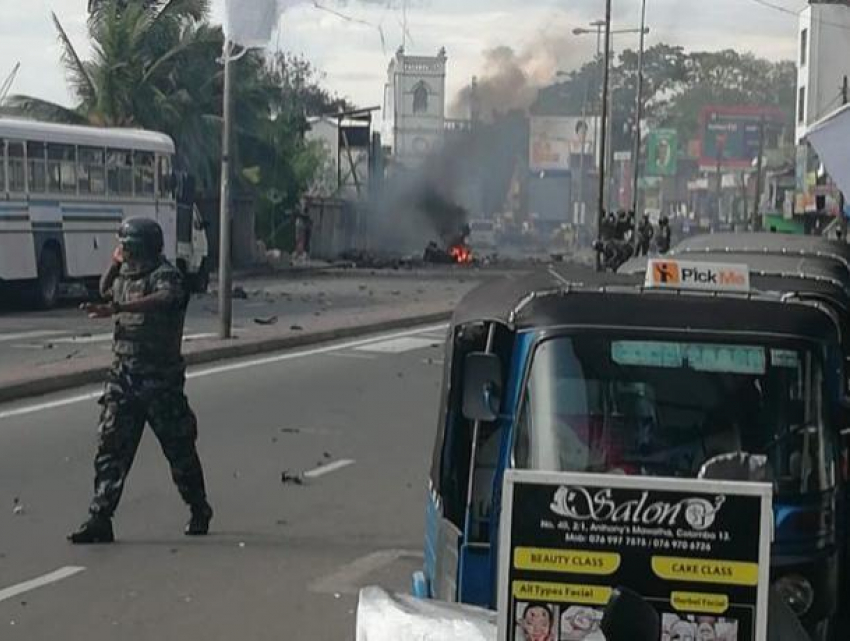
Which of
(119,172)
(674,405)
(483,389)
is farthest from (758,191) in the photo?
(483,389)

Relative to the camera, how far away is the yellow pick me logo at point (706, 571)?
437 cm

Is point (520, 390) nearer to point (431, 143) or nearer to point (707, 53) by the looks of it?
point (431, 143)

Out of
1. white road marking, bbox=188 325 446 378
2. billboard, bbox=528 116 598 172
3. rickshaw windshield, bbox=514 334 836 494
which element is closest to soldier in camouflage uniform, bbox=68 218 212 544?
rickshaw windshield, bbox=514 334 836 494

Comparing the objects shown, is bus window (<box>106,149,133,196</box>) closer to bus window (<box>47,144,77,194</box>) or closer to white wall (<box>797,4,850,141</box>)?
bus window (<box>47,144,77,194</box>)

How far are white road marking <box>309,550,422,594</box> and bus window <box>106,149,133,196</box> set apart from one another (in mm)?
23071

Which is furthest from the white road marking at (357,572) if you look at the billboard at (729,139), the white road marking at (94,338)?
the billboard at (729,139)

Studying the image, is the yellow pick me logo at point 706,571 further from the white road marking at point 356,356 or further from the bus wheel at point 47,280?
the bus wheel at point 47,280

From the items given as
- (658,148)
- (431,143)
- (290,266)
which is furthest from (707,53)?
(290,266)

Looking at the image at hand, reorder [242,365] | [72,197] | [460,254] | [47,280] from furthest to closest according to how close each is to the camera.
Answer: [460,254]
[72,197]
[47,280]
[242,365]

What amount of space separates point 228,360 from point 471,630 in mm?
16815

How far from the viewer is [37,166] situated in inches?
1157

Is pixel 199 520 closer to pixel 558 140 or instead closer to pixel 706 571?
pixel 706 571

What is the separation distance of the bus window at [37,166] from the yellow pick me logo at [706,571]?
2596 cm

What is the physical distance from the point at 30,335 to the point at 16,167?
5.52 meters
